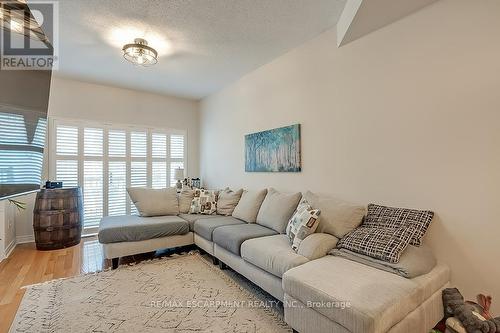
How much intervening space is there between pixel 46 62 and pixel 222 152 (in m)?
3.23

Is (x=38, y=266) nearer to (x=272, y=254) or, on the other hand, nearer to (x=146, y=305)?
(x=146, y=305)

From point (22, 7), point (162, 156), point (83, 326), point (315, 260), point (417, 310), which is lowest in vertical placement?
point (83, 326)

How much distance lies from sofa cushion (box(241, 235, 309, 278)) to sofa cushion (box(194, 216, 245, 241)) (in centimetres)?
73

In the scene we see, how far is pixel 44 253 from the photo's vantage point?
3.44 meters

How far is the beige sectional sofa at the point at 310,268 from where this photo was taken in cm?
138

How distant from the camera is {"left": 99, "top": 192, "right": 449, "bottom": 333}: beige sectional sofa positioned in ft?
4.52

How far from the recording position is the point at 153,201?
3654 millimetres

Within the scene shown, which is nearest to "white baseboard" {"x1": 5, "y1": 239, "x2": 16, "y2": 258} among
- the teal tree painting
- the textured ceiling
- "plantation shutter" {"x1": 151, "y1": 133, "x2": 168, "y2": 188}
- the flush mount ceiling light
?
"plantation shutter" {"x1": 151, "y1": 133, "x2": 168, "y2": 188}

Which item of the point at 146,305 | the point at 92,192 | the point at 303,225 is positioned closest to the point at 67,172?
the point at 92,192

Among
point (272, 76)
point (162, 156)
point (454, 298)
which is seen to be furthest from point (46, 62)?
point (162, 156)

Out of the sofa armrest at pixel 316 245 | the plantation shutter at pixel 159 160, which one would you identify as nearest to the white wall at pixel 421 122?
the sofa armrest at pixel 316 245

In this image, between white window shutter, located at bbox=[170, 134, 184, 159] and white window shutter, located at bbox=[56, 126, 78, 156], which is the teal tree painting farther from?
white window shutter, located at bbox=[56, 126, 78, 156]

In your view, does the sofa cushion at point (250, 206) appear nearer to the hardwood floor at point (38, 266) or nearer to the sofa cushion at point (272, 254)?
the sofa cushion at point (272, 254)

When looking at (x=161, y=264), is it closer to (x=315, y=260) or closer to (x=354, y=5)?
(x=315, y=260)
